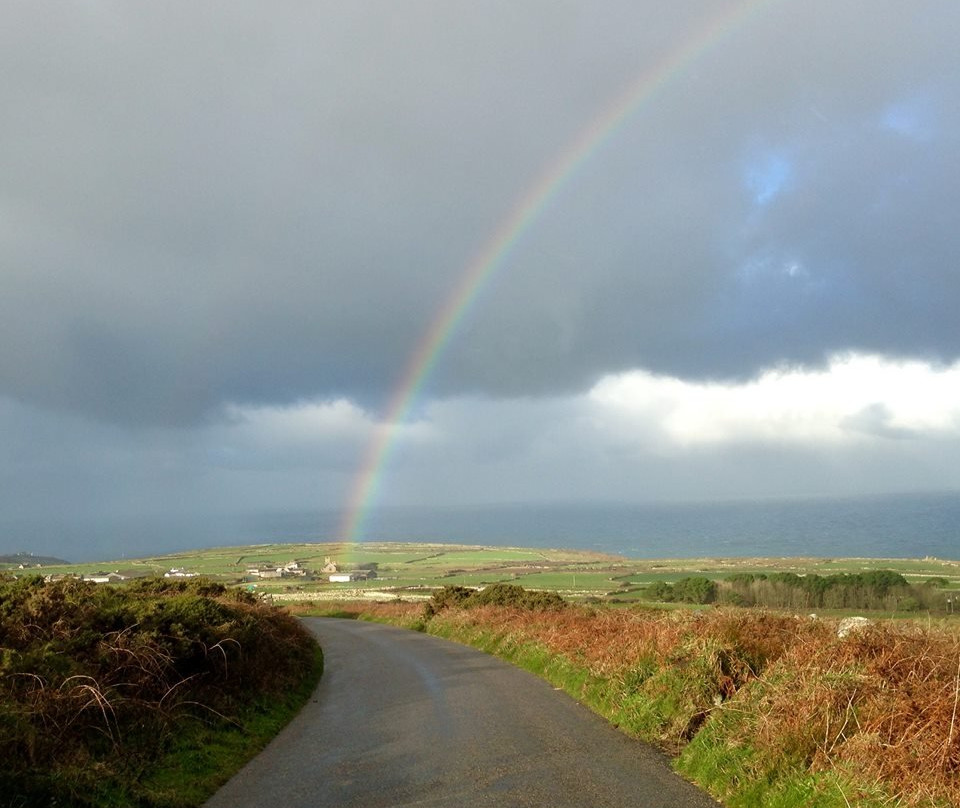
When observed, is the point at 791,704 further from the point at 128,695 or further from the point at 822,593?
the point at 822,593

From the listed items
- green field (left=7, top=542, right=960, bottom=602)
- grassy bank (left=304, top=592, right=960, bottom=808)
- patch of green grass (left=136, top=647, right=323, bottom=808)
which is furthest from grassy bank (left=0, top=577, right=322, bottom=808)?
green field (left=7, top=542, right=960, bottom=602)

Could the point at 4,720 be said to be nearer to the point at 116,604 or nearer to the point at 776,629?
the point at 116,604

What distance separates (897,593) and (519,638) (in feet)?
81.6

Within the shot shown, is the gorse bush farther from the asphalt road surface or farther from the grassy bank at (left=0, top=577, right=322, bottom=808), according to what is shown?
the grassy bank at (left=0, top=577, right=322, bottom=808)

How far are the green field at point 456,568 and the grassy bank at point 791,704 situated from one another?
121ft

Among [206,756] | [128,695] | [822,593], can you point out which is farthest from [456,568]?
[206,756]

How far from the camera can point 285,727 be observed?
1297 cm

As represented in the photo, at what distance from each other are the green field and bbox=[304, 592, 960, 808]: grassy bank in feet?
121

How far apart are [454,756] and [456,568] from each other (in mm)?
116354

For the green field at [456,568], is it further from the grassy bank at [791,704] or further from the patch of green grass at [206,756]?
the patch of green grass at [206,756]

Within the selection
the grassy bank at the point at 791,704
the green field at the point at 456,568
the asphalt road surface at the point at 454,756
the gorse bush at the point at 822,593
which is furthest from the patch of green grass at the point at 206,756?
the green field at the point at 456,568

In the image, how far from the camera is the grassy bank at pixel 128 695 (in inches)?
320

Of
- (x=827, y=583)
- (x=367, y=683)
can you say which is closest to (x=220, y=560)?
(x=827, y=583)

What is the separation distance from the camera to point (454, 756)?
9914 mm
